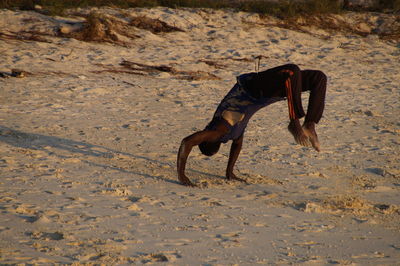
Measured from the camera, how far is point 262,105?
4.43m

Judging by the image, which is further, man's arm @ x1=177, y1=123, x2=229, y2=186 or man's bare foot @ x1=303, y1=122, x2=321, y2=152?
man's arm @ x1=177, y1=123, x2=229, y2=186

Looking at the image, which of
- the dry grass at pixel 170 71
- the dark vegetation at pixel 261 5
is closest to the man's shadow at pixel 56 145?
the dry grass at pixel 170 71

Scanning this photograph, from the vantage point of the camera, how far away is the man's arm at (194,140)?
4.63 meters

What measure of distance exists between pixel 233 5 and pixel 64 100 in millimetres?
6658

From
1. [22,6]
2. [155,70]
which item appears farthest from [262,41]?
[22,6]

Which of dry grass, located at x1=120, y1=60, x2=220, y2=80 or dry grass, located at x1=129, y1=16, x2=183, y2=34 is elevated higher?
dry grass, located at x1=129, y1=16, x2=183, y2=34

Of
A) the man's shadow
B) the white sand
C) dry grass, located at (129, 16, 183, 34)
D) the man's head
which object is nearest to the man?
the man's head

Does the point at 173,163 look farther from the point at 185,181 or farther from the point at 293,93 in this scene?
the point at 293,93

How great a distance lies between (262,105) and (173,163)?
1391 millimetres

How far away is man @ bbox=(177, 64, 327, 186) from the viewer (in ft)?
12.0

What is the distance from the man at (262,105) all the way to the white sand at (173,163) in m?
0.40

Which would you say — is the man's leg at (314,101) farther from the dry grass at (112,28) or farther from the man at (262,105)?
the dry grass at (112,28)

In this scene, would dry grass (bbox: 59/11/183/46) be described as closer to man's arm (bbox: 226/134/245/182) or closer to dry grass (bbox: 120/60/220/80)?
dry grass (bbox: 120/60/220/80)

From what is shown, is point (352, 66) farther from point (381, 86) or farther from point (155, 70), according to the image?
point (155, 70)
